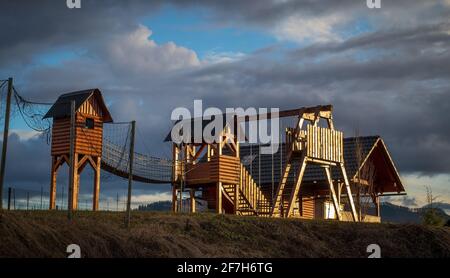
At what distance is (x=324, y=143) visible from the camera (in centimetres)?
3772

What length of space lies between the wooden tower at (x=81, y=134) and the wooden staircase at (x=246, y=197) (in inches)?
358

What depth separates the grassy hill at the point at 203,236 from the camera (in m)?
22.1

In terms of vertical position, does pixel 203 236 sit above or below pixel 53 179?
below

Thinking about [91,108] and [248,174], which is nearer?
[91,108]

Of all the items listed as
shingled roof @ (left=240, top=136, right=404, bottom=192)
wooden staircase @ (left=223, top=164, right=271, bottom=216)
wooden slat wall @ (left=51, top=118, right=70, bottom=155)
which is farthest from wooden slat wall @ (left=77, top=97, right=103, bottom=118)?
shingled roof @ (left=240, top=136, right=404, bottom=192)

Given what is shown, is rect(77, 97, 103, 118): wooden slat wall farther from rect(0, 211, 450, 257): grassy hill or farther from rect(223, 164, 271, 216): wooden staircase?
rect(223, 164, 271, 216): wooden staircase

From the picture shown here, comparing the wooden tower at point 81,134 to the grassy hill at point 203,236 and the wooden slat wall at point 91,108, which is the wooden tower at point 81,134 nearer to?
the wooden slat wall at point 91,108

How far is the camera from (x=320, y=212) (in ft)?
166

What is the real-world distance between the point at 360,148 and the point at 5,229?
93.8 feet

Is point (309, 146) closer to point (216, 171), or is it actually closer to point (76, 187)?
point (216, 171)

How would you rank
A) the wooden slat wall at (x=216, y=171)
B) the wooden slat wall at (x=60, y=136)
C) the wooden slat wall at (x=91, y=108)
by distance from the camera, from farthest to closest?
the wooden slat wall at (x=216, y=171) → the wooden slat wall at (x=91, y=108) → the wooden slat wall at (x=60, y=136)

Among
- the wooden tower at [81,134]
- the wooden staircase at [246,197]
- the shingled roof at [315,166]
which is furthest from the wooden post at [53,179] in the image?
the shingled roof at [315,166]

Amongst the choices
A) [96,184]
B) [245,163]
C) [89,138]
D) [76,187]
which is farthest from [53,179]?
[245,163]

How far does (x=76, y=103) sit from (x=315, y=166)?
1985cm
